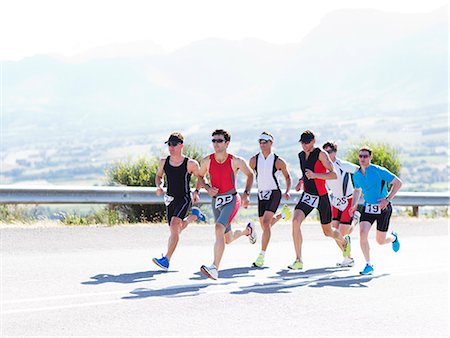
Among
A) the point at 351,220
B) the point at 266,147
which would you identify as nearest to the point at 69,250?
the point at 266,147

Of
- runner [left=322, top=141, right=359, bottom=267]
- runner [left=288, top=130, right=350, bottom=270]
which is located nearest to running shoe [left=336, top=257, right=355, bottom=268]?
runner [left=288, top=130, right=350, bottom=270]

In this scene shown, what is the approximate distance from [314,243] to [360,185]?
126 inches

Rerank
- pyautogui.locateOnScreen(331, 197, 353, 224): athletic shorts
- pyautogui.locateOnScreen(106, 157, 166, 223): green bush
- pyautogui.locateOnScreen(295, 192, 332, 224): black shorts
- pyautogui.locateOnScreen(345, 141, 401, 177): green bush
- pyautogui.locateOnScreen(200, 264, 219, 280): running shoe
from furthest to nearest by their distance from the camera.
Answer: pyautogui.locateOnScreen(345, 141, 401, 177): green bush < pyautogui.locateOnScreen(106, 157, 166, 223): green bush < pyautogui.locateOnScreen(331, 197, 353, 224): athletic shorts < pyautogui.locateOnScreen(295, 192, 332, 224): black shorts < pyautogui.locateOnScreen(200, 264, 219, 280): running shoe

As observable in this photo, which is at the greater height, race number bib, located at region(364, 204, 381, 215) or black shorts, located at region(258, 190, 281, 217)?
black shorts, located at region(258, 190, 281, 217)

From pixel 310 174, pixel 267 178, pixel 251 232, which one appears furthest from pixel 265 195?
pixel 310 174

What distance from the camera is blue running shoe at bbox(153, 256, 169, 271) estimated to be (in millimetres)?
11109

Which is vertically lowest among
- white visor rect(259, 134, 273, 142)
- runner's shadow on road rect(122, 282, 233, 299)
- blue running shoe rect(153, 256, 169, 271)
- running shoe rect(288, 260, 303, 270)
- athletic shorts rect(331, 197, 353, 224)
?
running shoe rect(288, 260, 303, 270)

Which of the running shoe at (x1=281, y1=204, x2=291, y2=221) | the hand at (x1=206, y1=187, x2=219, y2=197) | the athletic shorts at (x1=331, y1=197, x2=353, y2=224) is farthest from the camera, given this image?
the athletic shorts at (x1=331, y1=197, x2=353, y2=224)

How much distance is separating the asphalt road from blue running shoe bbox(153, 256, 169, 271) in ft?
0.30

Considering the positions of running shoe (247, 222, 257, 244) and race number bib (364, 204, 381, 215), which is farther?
running shoe (247, 222, 257, 244)

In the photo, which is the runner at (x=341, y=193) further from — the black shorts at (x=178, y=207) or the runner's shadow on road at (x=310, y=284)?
the black shorts at (x=178, y=207)

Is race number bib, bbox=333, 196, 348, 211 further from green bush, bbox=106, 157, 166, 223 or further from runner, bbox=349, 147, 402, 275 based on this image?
green bush, bbox=106, 157, 166, 223

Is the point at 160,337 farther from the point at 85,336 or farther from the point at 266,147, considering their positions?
the point at 266,147

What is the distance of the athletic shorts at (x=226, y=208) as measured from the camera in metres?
11.3
